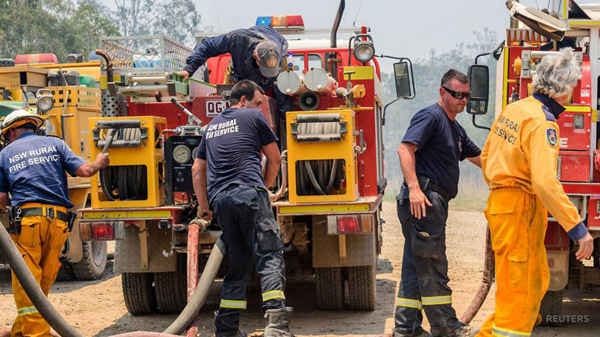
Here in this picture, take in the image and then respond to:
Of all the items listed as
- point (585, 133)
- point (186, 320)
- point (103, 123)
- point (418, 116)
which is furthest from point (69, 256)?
point (585, 133)

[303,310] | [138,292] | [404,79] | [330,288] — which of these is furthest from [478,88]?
[138,292]

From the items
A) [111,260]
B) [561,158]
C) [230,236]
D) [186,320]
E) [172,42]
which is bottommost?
[111,260]

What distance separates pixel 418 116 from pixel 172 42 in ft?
10.4

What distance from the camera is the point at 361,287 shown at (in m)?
8.68

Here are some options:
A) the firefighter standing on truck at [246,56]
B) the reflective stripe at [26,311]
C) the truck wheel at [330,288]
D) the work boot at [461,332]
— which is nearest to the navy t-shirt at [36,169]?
the reflective stripe at [26,311]

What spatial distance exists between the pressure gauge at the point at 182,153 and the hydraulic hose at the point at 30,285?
5.87ft

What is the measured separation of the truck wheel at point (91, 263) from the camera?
11.8 metres

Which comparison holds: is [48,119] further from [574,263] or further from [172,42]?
[574,263]

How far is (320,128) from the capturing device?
7.71m

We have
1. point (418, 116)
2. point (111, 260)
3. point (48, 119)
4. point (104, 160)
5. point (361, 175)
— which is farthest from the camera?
point (111, 260)

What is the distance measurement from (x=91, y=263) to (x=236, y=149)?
17.7ft

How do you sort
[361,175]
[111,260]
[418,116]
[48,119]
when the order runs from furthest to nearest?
[111,260] → [48,119] → [361,175] → [418,116]

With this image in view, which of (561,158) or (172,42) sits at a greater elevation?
(172,42)

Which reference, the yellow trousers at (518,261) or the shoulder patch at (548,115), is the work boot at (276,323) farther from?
the shoulder patch at (548,115)
